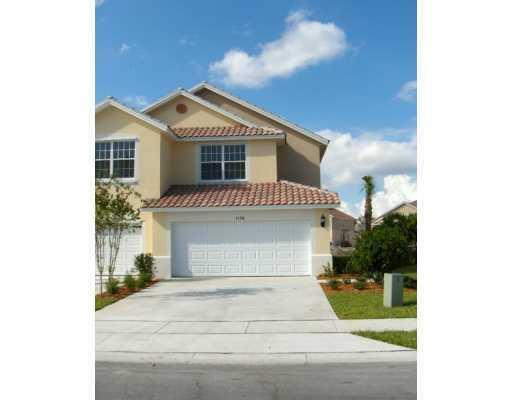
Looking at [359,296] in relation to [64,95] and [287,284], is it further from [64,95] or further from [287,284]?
[64,95]

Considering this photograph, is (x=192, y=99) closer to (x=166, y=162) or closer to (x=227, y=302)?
(x=166, y=162)

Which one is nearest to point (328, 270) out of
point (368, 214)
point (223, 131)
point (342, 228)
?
point (223, 131)

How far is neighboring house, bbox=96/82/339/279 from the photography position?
1677 cm

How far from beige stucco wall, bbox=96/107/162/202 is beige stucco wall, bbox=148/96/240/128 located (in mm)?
2798

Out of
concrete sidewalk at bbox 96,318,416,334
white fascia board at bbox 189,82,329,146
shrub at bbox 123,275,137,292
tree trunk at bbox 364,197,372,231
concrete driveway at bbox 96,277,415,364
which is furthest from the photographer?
tree trunk at bbox 364,197,372,231

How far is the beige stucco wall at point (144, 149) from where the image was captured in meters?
17.8

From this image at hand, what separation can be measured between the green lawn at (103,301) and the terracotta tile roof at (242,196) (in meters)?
4.92

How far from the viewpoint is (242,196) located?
17.5 metres

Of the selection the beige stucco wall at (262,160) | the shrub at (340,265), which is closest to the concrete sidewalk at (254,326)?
the shrub at (340,265)

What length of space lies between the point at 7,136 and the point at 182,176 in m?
15.5

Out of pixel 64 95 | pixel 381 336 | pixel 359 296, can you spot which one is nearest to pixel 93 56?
pixel 64 95

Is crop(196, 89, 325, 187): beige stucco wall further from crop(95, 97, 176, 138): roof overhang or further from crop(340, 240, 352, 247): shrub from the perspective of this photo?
crop(340, 240, 352, 247): shrub

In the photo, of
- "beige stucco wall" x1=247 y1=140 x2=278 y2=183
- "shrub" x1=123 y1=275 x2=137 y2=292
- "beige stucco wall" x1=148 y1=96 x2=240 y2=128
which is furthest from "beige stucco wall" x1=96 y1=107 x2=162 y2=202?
"shrub" x1=123 y1=275 x2=137 y2=292

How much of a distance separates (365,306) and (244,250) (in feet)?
22.8
